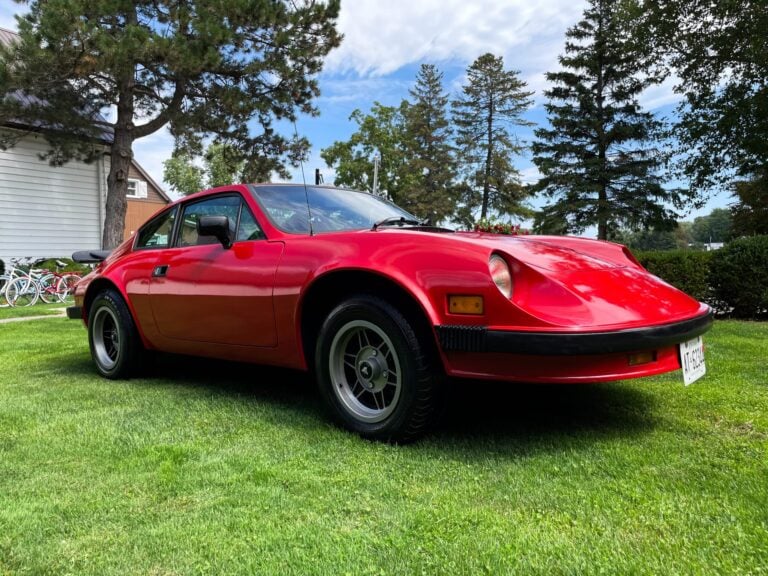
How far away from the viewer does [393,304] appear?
277 centimetres

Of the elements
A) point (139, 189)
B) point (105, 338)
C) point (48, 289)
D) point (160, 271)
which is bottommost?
point (48, 289)

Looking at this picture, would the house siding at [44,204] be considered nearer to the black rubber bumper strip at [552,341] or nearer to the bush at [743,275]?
the bush at [743,275]

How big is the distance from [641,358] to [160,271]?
3146 millimetres

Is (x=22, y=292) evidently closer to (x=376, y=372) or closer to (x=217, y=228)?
(x=217, y=228)

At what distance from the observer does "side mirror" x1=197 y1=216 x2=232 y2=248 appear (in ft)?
11.0

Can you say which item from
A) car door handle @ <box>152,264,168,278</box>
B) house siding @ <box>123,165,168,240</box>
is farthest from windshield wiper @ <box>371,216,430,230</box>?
house siding @ <box>123,165,168,240</box>

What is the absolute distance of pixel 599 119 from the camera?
2984 cm

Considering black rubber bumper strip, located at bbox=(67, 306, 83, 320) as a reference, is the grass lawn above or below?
below

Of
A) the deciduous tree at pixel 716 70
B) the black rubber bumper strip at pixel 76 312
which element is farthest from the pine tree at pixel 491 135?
the black rubber bumper strip at pixel 76 312

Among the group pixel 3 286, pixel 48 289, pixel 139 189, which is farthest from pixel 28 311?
pixel 139 189

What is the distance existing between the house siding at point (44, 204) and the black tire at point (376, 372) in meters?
15.7

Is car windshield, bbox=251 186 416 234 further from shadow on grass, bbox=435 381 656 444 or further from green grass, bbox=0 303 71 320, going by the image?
green grass, bbox=0 303 71 320

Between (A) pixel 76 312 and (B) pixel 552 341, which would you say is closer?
(B) pixel 552 341

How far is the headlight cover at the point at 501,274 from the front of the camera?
2504mm
